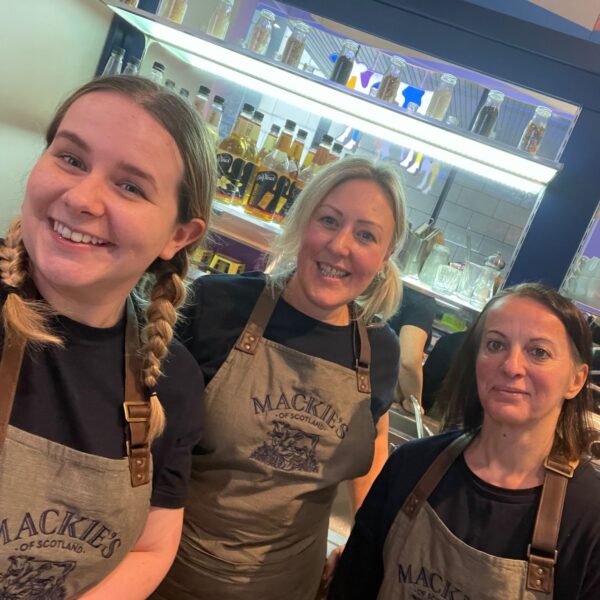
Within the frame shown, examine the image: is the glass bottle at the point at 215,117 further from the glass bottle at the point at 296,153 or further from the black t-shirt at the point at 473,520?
the black t-shirt at the point at 473,520

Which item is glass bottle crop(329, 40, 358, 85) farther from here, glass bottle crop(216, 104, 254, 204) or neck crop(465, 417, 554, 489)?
neck crop(465, 417, 554, 489)

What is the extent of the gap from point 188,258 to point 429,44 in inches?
47.5

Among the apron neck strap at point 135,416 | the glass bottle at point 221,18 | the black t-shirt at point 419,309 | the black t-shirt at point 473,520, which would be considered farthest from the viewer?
the black t-shirt at point 419,309

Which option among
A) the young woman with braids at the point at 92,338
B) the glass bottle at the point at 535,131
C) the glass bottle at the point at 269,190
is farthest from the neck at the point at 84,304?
the glass bottle at the point at 535,131

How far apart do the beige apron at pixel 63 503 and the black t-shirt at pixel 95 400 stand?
2 cm

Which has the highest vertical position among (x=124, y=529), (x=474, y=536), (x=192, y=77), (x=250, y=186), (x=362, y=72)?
(x=362, y=72)

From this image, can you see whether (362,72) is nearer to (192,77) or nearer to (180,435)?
(192,77)

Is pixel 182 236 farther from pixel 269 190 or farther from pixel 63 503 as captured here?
pixel 269 190

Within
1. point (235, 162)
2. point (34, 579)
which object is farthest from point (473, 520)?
point (235, 162)

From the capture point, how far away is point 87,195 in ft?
2.81

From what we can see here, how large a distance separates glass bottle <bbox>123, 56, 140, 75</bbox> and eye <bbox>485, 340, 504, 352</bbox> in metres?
1.58

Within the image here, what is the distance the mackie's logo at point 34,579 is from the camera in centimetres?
87

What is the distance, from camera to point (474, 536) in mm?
1230

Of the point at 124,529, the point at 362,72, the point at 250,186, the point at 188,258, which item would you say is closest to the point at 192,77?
the point at 250,186
